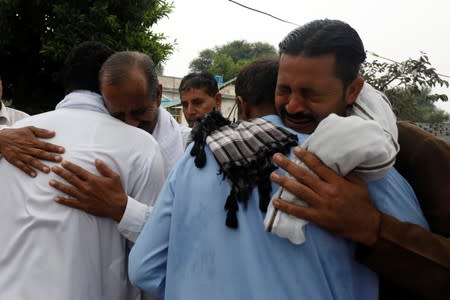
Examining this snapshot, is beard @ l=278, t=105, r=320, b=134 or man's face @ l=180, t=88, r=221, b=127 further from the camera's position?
man's face @ l=180, t=88, r=221, b=127

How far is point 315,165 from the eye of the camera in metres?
1.10

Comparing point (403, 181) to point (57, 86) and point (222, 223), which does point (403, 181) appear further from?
point (57, 86)

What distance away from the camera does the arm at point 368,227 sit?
111cm

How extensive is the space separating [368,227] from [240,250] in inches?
13.9

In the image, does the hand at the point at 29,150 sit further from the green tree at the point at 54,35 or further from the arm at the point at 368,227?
the green tree at the point at 54,35

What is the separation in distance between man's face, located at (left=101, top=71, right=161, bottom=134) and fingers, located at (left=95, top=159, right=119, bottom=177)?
316mm

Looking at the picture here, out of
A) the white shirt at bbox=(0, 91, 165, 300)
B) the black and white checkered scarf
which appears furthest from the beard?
the white shirt at bbox=(0, 91, 165, 300)

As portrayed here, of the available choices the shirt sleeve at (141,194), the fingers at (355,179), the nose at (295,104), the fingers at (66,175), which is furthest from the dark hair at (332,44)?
the fingers at (66,175)

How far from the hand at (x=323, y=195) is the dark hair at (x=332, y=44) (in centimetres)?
38

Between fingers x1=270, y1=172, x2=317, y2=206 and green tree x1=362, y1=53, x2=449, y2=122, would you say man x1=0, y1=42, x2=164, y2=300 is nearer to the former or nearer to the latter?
fingers x1=270, y1=172, x2=317, y2=206

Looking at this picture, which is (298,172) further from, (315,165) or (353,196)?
(353,196)

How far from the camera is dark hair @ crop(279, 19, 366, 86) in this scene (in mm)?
1326

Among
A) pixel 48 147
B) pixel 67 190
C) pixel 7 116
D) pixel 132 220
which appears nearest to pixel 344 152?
pixel 132 220

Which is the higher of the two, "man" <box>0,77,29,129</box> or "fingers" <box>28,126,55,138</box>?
"fingers" <box>28,126,55,138</box>
